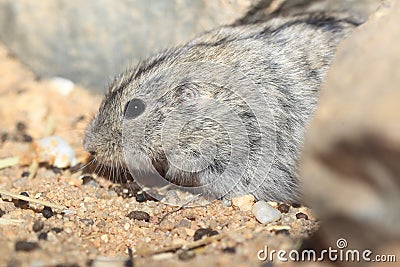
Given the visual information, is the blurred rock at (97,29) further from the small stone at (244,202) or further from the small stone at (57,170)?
the small stone at (244,202)

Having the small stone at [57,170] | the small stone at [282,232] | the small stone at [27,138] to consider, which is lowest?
the small stone at [282,232]

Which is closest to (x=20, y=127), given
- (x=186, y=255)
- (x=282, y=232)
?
(x=186, y=255)

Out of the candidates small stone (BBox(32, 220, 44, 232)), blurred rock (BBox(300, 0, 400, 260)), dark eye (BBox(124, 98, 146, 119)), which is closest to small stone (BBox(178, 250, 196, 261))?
blurred rock (BBox(300, 0, 400, 260))

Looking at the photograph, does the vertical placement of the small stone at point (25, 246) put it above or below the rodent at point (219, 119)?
Result: below

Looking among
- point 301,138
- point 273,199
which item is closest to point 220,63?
point 301,138

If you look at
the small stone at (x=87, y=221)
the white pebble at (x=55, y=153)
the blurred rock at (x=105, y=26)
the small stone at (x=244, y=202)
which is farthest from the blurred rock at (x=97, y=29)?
the small stone at (x=87, y=221)

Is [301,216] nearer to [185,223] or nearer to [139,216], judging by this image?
[185,223]

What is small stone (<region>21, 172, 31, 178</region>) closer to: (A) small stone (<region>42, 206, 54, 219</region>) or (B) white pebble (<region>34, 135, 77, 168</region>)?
(B) white pebble (<region>34, 135, 77, 168</region>)

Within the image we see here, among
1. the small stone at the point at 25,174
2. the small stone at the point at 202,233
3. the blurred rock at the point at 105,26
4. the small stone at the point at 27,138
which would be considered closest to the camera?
the small stone at the point at 202,233
